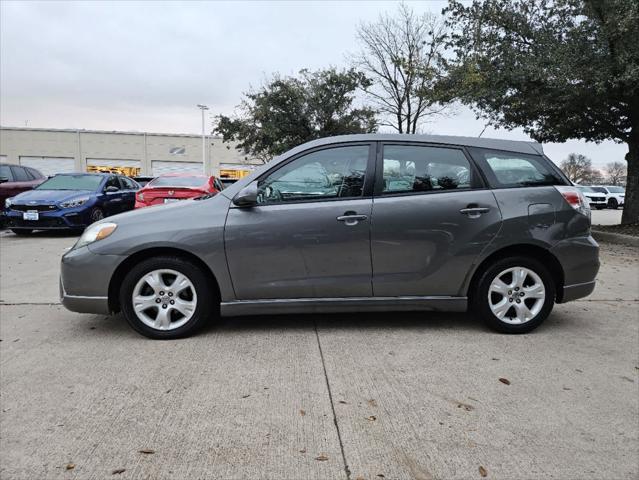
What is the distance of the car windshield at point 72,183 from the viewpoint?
432 inches

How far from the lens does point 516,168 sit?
13.8 feet

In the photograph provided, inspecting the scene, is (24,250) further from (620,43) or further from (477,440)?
(620,43)

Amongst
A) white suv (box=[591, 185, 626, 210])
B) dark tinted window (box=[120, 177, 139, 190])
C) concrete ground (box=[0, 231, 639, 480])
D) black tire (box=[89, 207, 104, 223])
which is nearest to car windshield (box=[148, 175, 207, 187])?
black tire (box=[89, 207, 104, 223])

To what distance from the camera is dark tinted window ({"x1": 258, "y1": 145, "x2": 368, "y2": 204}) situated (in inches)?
158

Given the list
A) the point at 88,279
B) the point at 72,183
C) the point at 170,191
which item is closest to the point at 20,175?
the point at 72,183

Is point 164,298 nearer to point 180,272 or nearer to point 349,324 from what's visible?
point 180,272

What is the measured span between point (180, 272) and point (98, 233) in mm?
784

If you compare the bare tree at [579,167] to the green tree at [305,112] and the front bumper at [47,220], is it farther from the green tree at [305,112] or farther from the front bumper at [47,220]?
the front bumper at [47,220]

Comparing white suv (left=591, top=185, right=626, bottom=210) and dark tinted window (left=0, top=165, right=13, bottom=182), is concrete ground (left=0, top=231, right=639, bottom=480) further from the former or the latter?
white suv (left=591, top=185, right=626, bottom=210)

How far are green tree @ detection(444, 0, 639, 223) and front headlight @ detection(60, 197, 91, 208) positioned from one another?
31.5ft

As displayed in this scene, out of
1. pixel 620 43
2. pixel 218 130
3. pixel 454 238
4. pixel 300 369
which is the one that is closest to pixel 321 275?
pixel 300 369

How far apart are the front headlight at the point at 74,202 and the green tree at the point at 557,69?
9.60m

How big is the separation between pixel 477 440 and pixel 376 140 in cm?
255

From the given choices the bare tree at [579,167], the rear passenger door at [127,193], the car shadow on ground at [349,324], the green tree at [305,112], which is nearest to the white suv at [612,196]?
the green tree at [305,112]
